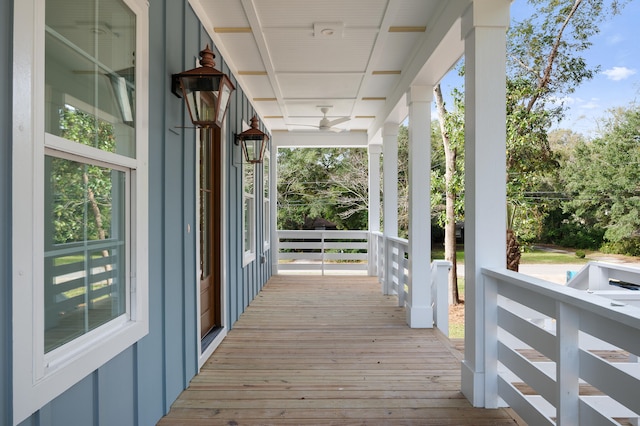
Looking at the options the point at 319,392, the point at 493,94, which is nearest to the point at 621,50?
the point at 493,94

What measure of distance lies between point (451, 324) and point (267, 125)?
5.23 metres

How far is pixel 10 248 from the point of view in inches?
45.4

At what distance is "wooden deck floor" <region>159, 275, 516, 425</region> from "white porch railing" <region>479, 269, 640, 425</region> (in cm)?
33

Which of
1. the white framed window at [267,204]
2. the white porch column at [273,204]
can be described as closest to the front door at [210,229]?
the white framed window at [267,204]

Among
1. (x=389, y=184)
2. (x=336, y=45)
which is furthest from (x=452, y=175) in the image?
(x=336, y=45)

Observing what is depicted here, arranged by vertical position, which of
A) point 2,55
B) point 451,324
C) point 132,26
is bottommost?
point 451,324

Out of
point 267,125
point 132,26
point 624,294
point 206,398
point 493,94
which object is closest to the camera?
point 132,26

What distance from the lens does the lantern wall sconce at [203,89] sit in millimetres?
2484

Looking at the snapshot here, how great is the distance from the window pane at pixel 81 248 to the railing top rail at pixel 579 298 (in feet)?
6.10

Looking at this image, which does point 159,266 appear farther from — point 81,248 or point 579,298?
point 579,298

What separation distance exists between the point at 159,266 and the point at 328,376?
1471mm

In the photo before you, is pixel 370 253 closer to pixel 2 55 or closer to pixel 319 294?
pixel 319 294

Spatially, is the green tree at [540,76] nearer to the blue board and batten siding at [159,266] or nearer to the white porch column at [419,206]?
the white porch column at [419,206]

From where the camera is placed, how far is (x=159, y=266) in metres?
2.32
